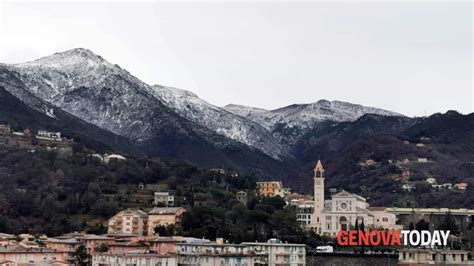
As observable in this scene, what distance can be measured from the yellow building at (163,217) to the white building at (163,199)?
11.0 meters

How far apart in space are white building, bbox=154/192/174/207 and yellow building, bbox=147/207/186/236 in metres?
11.0

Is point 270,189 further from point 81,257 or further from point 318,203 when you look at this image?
point 81,257

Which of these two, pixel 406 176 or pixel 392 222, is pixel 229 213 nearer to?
pixel 392 222

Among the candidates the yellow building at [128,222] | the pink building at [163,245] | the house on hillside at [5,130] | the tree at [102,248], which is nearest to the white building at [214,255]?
the pink building at [163,245]

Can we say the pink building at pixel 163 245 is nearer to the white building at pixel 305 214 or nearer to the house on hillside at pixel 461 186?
the white building at pixel 305 214

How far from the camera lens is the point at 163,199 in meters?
133

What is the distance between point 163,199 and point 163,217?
16573 millimetres

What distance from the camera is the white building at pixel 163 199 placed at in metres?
132

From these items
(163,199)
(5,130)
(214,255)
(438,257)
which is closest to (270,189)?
(163,199)

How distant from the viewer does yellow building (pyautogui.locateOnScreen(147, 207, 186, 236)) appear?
115 metres

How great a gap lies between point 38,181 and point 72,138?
37.7 meters

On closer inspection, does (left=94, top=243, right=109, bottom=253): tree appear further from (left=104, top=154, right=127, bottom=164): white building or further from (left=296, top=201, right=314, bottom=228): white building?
(left=104, top=154, right=127, bottom=164): white building

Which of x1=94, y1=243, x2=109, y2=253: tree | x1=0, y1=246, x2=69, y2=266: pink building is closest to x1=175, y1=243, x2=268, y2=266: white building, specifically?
x1=94, y1=243, x2=109, y2=253: tree

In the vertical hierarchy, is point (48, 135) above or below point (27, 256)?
above
